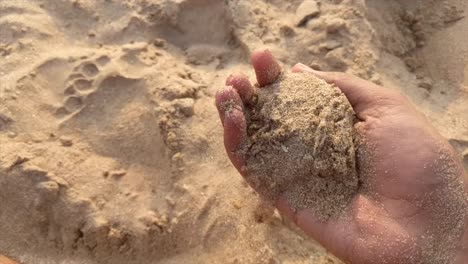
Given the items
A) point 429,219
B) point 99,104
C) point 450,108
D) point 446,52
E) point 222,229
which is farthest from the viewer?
point 446,52

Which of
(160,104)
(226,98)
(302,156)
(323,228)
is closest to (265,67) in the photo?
(226,98)

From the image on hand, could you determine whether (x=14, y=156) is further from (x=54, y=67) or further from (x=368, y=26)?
(x=368, y=26)

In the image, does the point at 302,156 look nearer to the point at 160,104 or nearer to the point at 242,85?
the point at 242,85

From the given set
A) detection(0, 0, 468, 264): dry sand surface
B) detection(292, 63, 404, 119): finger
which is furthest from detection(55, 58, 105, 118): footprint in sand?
detection(292, 63, 404, 119): finger

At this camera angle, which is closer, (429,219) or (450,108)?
(429,219)

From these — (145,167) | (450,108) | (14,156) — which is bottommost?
(450,108)

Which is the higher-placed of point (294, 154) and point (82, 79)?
point (82, 79)

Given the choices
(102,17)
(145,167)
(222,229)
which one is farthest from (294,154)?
(102,17)

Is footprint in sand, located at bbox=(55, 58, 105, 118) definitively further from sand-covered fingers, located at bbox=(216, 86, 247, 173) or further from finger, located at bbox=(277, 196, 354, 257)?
finger, located at bbox=(277, 196, 354, 257)
